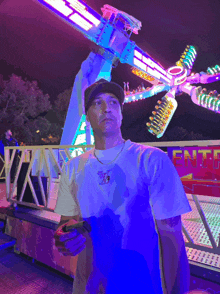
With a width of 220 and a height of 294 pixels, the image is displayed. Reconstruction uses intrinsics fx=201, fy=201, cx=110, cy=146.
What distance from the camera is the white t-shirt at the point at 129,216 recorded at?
3.53ft

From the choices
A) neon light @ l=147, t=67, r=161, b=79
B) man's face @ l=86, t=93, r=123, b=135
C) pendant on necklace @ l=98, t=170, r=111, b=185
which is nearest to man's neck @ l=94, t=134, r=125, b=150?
man's face @ l=86, t=93, r=123, b=135

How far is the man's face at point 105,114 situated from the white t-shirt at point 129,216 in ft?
0.63

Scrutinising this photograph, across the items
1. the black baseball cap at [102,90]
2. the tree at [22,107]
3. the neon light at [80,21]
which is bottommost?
the black baseball cap at [102,90]

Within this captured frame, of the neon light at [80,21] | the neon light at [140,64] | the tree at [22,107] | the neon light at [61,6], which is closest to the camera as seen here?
the neon light at [61,6]

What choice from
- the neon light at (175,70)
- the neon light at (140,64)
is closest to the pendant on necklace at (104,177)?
the neon light at (140,64)

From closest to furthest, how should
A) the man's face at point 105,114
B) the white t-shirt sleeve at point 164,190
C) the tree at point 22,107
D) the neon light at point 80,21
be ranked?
1. the white t-shirt sleeve at point 164,190
2. the man's face at point 105,114
3. the neon light at point 80,21
4. the tree at point 22,107

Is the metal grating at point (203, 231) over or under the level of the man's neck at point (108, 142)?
under

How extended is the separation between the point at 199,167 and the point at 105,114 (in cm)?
162

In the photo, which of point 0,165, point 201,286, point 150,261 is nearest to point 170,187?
point 150,261

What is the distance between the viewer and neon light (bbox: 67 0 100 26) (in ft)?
26.9

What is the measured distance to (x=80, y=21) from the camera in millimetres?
8711

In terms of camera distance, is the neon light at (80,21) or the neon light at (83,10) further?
the neon light at (80,21)

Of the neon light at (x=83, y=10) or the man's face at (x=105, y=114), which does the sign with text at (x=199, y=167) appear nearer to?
the man's face at (x=105, y=114)

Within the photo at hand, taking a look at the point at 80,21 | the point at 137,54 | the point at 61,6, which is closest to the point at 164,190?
the point at 61,6
